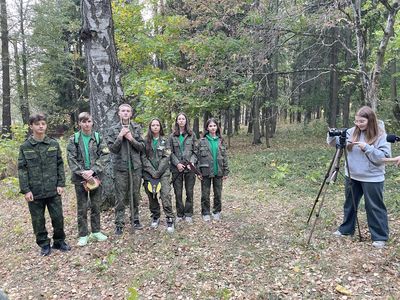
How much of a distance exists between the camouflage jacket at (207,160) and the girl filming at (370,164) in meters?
1.97

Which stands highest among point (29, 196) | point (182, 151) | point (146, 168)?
point (182, 151)

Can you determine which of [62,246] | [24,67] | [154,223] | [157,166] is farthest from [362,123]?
[24,67]

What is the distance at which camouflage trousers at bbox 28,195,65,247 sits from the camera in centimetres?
511

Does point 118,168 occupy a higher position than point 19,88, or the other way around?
point 19,88

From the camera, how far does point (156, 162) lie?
5.79 meters

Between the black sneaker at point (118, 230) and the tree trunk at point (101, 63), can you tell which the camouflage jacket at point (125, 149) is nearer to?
the tree trunk at point (101, 63)

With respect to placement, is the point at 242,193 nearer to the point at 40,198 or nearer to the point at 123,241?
the point at 123,241

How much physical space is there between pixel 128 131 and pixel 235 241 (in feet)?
8.40

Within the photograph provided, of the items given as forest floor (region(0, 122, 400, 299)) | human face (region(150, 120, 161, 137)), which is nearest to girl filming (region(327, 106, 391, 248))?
forest floor (region(0, 122, 400, 299))

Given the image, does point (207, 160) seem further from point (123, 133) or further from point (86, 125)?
point (86, 125)

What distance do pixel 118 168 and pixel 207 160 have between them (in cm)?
163

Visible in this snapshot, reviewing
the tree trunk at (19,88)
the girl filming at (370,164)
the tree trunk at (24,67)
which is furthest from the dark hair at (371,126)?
the tree trunk at (19,88)

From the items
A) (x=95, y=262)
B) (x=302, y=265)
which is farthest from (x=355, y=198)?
(x=95, y=262)

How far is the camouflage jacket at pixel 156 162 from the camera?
5.73 meters
